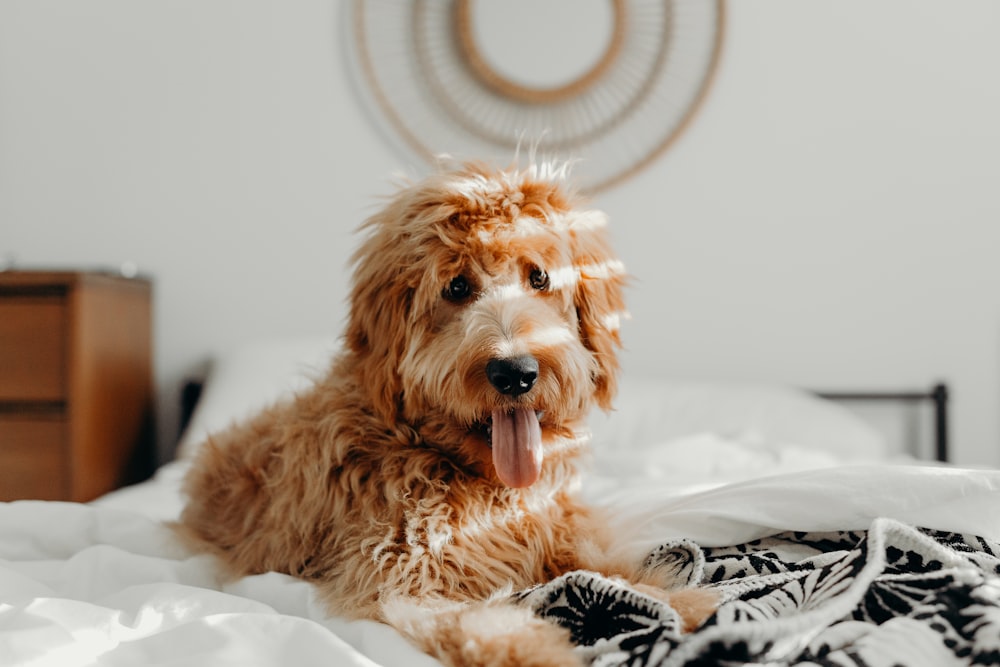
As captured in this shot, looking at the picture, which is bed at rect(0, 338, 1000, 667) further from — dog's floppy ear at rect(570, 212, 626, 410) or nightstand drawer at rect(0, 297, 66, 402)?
nightstand drawer at rect(0, 297, 66, 402)

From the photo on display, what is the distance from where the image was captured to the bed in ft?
2.73

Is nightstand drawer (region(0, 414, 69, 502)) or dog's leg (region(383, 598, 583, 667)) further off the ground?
dog's leg (region(383, 598, 583, 667))

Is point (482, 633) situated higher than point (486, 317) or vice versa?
point (486, 317)

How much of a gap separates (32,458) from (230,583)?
150 centimetres

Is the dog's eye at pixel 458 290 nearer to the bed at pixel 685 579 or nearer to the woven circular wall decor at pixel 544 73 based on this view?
the bed at pixel 685 579

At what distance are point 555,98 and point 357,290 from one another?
1984mm

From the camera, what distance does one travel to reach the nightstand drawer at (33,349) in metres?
2.42

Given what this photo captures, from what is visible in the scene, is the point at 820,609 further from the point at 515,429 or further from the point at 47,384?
the point at 47,384

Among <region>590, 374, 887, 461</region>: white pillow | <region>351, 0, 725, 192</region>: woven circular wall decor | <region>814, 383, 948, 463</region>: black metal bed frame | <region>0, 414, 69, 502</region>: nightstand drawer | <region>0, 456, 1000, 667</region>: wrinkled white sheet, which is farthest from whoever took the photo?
<region>351, 0, 725, 192</region>: woven circular wall decor

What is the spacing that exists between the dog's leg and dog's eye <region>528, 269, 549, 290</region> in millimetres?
522

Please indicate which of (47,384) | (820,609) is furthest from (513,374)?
(47,384)

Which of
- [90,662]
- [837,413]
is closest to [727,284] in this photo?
[837,413]

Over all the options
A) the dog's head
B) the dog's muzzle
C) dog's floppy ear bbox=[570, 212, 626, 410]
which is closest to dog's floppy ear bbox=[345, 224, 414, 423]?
the dog's head

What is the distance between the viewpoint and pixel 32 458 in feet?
7.98
